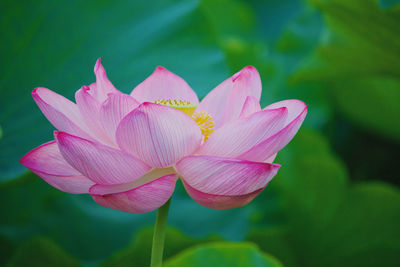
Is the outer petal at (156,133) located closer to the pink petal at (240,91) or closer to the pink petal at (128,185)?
the pink petal at (128,185)

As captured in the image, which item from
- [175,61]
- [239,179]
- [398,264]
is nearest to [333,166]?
[398,264]

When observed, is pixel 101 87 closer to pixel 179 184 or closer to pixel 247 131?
pixel 247 131

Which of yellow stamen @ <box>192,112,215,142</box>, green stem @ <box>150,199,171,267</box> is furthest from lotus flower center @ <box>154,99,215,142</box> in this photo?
green stem @ <box>150,199,171,267</box>

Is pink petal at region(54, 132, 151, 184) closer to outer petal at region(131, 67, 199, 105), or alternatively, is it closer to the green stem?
the green stem

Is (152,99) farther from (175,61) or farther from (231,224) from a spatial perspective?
(231,224)

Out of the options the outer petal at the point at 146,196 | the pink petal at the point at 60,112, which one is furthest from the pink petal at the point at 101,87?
the outer petal at the point at 146,196
